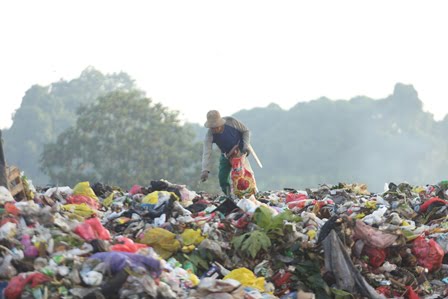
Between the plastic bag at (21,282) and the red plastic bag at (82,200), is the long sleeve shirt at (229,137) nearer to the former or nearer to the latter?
the red plastic bag at (82,200)

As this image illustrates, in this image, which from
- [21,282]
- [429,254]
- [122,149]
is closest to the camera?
[21,282]

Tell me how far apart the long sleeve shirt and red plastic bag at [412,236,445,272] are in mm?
3534

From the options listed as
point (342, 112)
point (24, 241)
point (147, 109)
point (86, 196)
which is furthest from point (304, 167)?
point (24, 241)

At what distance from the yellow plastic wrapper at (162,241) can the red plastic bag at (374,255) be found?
201cm

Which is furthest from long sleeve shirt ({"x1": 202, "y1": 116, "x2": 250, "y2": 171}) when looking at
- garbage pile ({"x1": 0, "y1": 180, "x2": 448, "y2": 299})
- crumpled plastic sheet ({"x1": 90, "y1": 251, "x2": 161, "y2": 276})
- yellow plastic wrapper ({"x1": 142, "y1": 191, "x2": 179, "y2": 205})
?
crumpled plastic sheet ({"x1": 90, "y1": 251, "x2": 161, "y2": 276})

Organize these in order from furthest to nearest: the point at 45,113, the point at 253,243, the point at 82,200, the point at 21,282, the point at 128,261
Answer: the point at 45,113 → the point at 82,200 → the point at 253,243 → the point at 128,261 → the point at 21,282

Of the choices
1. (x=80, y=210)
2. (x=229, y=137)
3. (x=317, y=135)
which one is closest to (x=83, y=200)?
(x=80, y=210)

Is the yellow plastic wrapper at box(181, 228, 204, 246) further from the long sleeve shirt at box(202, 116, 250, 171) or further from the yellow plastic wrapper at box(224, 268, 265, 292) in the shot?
the long sleeve shirt at box(202, 116, 250, 171)

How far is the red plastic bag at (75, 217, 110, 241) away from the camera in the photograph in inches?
304

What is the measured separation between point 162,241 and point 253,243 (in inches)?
35.2

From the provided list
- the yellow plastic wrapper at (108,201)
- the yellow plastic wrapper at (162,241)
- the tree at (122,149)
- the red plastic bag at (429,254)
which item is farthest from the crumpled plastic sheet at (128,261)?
the tree at (122,149)

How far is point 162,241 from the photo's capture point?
833 centimetres

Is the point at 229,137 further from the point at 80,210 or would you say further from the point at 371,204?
the point at 80,210

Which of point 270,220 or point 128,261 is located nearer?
point 128,261
